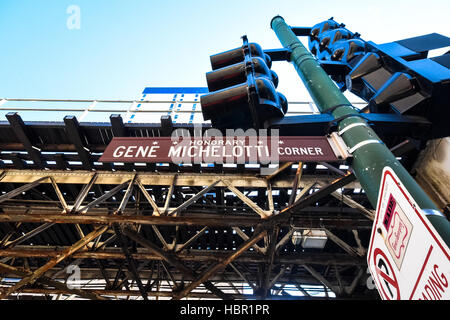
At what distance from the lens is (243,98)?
2402 mm

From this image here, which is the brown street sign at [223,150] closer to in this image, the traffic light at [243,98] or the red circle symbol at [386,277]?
the traffic light at [243,98]

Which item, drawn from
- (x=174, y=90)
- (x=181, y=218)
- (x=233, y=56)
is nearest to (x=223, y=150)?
(x=233, y=56)

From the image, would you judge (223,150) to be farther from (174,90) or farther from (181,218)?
(174,90)

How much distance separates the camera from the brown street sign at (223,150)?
2.60 metres

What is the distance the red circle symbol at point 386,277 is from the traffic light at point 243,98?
5.06 feet

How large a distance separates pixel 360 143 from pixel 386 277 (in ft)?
3.35

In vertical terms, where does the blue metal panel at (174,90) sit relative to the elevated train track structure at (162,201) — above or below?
above

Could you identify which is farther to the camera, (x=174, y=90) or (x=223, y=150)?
(x=174, y=90)

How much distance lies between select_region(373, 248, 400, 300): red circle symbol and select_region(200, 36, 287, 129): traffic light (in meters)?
1.54

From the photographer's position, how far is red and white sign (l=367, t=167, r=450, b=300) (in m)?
1.09

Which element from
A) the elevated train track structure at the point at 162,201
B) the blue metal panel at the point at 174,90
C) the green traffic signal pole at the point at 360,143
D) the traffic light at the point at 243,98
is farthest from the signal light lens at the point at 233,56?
the blue metal panel at the point at 174,90

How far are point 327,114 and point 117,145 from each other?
2401 millimetres
